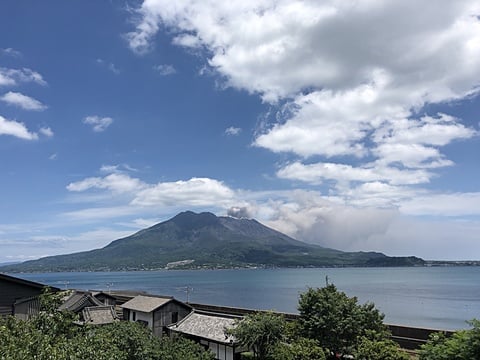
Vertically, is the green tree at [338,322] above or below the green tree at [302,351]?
above

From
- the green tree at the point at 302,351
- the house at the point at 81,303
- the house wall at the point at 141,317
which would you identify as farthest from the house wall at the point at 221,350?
the house at the point at 81,303

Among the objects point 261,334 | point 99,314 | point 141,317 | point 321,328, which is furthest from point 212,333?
point 99,314

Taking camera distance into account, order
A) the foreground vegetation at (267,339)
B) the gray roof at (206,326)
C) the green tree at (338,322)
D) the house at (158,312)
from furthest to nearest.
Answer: the house at (158,312), the gray roof at (206,326), the green tree at (338,322), the foreground vegetation at (267,339)

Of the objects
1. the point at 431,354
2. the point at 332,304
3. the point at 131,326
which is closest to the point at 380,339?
the point at 332,304


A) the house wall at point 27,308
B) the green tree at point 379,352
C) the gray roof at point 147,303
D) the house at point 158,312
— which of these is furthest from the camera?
the gray roof at point 147,303

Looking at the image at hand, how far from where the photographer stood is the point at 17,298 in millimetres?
22469

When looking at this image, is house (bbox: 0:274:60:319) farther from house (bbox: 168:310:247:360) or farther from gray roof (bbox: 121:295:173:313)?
gray roof (bbox: 121:295:173:313)

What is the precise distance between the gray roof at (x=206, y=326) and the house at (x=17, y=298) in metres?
11.2

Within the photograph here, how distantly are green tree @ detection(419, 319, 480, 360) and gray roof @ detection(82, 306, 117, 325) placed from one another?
21.8 meters

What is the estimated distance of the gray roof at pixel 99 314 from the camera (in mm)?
30261

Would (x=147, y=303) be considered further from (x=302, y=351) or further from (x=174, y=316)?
(x=302, y=351)

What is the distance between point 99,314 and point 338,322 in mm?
17801

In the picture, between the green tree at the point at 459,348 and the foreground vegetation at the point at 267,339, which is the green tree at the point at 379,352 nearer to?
the foreground vegetation at the point at 267,339

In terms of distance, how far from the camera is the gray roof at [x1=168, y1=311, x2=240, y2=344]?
1083 inches
